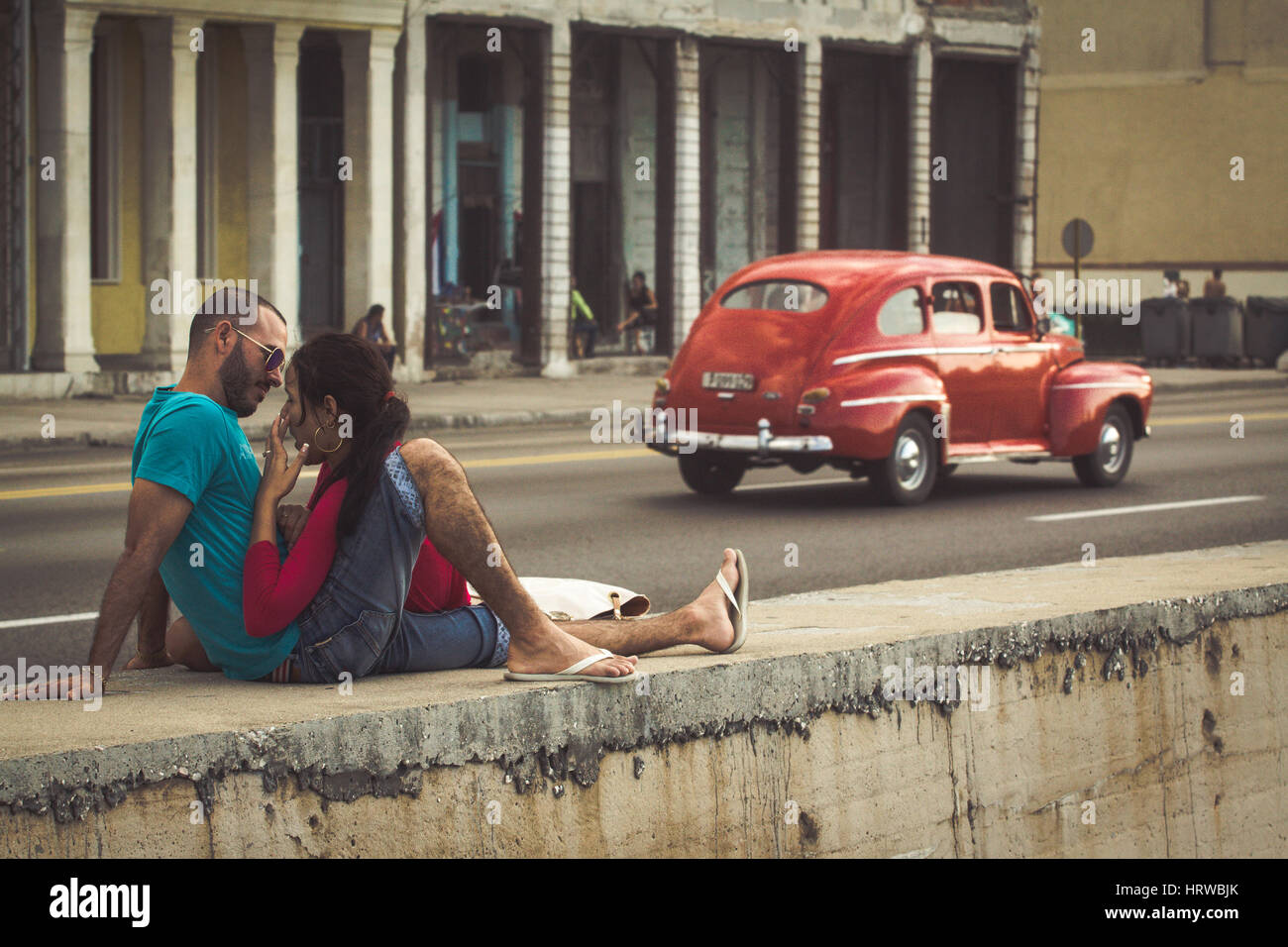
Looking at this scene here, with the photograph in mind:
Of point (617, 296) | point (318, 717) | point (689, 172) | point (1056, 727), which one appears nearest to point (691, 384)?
point (1056, 727)

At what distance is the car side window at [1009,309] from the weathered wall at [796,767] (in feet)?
27.9

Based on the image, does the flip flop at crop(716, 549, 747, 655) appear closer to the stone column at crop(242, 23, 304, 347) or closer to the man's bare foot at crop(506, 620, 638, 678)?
the man's bare foot at crop(506, 620, 638, 678)

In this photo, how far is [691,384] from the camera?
1462cm

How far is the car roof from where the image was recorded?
48.0ft

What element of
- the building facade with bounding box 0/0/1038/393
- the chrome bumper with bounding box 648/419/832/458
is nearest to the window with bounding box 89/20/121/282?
the building facade with bounding box 0/0/1038/393

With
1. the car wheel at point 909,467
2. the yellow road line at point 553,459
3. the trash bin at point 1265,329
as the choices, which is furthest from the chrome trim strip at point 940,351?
the trash bin at point 1265,329

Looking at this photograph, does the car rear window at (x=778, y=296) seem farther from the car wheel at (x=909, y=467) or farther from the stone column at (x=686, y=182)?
the stone column at (x=686, y=182)

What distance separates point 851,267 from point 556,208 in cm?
1571

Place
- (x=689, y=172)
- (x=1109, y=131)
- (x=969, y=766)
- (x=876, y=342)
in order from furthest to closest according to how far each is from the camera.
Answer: (x=1109, y=131), (x=689, y=172), (x=876, y=342), (x=969, y=766)

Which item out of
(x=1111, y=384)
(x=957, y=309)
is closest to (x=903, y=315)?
(x=957, y=309)

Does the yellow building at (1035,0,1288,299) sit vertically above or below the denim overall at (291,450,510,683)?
above

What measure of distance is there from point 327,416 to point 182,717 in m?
1.02

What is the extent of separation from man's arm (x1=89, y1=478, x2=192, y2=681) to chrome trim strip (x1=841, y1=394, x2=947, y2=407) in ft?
29.5
